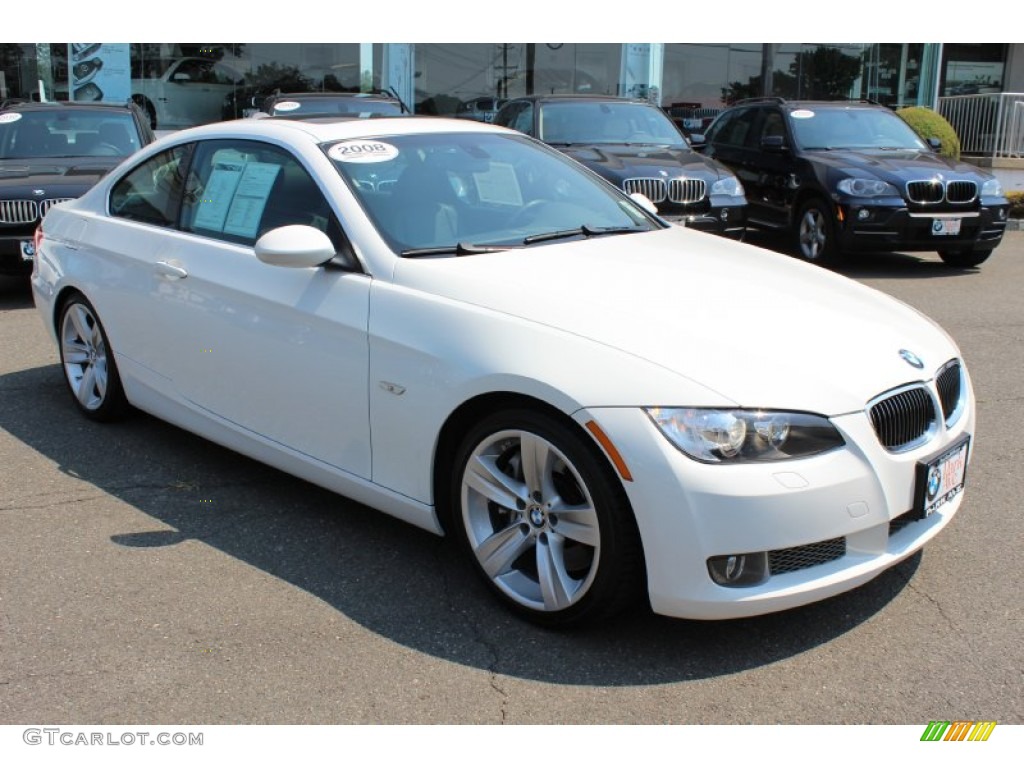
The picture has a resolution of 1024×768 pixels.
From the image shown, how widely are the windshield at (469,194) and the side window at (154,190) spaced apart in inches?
42.1

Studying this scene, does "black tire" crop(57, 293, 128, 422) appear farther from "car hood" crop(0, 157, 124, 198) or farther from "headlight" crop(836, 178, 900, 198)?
"headlight" crop(836, 178, 900, 198)

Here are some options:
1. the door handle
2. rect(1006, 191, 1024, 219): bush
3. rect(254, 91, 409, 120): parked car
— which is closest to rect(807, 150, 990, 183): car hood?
rect(1006, 191, 1024, 219): bush

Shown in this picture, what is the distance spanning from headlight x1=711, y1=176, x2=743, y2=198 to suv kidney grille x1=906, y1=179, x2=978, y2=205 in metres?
1.66

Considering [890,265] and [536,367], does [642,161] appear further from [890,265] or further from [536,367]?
[536,367]

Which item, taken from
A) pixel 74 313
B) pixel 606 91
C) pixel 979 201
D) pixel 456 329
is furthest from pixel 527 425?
pixel 606 91

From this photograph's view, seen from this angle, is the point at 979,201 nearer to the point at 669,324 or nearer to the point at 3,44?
the point at 669,324

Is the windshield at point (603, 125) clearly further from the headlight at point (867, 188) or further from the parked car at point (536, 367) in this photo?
the parked car at point (536, 367)

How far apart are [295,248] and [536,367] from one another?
1.14 meters

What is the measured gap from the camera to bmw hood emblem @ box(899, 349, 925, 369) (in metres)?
3.66

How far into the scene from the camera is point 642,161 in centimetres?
1039

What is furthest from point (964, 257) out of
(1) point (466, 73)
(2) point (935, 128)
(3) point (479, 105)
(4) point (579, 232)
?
(1) point (466, 73)

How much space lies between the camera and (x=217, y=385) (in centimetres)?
464

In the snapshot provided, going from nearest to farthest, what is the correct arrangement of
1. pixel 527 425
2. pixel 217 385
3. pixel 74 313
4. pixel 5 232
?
pixel 527 425, pixel 217 385, pixel 74 313, pixel 5 232

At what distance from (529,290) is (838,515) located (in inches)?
49.0
